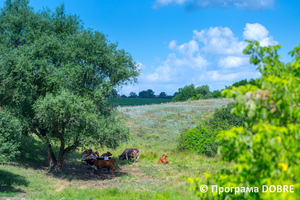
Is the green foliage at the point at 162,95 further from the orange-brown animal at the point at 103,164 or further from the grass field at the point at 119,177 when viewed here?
the orange-brown animal at the point at 103,164

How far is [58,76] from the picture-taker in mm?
15617

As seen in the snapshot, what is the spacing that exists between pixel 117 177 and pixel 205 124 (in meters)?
13.3

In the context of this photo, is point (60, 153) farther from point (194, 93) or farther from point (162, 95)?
point (162, 95)

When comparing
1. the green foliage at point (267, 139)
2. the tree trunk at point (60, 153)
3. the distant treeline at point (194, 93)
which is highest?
the distant treeline at point (194, 93)

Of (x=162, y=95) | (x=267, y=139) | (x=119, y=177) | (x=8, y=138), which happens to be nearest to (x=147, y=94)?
(x=162, y=95)

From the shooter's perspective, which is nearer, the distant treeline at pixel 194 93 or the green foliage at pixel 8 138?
the green foliage at pixel 8 138

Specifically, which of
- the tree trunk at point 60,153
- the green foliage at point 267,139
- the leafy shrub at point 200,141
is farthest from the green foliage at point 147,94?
the green foliage at point 267,139

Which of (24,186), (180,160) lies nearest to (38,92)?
(24,186)

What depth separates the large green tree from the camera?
15219 millimetres

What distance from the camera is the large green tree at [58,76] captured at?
49.9 ft

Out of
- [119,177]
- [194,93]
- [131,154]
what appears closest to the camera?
[119,177]

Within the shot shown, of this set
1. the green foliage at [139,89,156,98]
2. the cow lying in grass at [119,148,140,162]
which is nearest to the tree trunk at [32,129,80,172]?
the cow lying in grass at [119,148,140,162]

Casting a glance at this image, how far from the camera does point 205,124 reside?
2694cm

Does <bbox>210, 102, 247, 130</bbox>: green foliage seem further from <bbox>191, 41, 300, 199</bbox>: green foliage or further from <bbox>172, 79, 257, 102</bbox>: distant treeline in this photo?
<bbox>172, 79, 257, 102</bbox>: distant treeline
